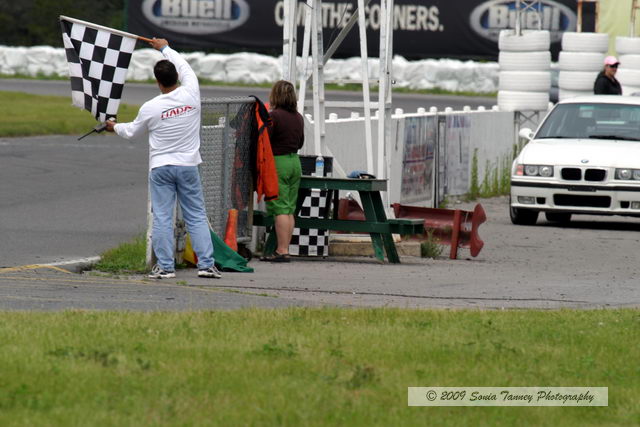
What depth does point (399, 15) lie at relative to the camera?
147 feet

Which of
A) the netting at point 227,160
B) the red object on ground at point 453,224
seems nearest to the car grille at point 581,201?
the red object on ground at point 453,224

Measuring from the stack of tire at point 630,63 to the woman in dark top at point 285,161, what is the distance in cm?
1569

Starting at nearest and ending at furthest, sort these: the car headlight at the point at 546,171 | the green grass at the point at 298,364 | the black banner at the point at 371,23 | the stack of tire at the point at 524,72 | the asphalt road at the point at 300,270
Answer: the green grass at the point at 298,364, the asphalt road at the point at 300,270, the car headlight at the point at 546,171, the stack of tire at the point at 524,72, the black banner at the point at 371,23

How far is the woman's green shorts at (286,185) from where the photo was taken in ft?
40.5

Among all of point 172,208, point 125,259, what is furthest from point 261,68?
point 172,208

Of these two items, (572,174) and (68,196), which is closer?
(572,174)

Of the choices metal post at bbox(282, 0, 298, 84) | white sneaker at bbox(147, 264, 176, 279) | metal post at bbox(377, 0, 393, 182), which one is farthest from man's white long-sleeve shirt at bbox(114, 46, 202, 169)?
metal post at bbox(377, 0, 393, 182)

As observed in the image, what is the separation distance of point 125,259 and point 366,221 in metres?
2.45

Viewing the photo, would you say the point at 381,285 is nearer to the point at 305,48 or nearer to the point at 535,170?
the point at 305,48

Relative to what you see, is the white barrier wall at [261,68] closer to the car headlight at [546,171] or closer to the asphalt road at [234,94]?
the asphalt road at [234,94]

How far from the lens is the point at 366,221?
500 inches

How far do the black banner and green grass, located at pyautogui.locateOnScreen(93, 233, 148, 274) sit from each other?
1195 inches

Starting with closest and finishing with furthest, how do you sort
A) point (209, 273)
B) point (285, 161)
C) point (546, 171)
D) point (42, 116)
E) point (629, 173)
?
1. point (209, 273)
2. point (285, 161)
3. point (629, 173)
4. point (546, 171)
5. point (42, 116)

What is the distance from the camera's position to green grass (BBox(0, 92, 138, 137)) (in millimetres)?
26250
